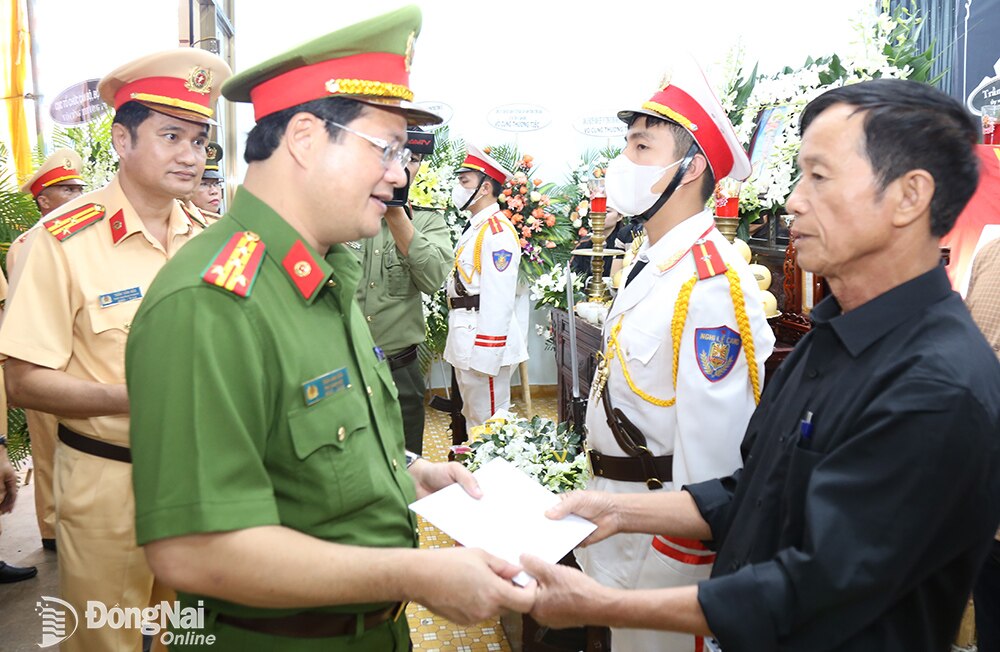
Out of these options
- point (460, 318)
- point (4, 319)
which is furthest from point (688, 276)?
point (460, 318)

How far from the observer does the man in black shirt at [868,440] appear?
997 mm

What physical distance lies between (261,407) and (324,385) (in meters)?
0.14

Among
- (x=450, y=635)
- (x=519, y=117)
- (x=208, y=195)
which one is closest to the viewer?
(x=450, y=635)

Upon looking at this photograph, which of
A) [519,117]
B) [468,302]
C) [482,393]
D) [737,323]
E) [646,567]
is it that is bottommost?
[482,393]

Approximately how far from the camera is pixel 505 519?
1.39 meters

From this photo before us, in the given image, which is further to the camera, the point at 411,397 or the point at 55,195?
the point at 55,195

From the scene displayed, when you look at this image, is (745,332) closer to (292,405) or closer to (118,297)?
(292,405)

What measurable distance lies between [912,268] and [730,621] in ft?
2.12

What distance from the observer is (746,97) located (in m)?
3.55

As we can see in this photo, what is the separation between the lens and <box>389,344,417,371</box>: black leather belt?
3523mm

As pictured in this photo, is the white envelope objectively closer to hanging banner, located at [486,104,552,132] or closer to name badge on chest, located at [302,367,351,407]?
name badge on chest, located at [302,367,351,407]

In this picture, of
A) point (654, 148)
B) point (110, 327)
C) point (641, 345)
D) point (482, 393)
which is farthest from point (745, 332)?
point (482, 393)

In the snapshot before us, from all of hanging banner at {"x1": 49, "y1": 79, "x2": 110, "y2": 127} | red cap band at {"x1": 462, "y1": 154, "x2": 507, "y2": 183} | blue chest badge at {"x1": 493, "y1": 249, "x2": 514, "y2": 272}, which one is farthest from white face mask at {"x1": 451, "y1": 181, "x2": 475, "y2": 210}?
hanging banner at {"x1": 49, "y1": 79, "x2": 110, "y2": 127}

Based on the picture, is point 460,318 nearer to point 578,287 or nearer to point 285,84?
point 578,287
